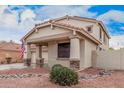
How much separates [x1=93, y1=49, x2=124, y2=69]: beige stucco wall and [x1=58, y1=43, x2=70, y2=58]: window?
6.05 ft

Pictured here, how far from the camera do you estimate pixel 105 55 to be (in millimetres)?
13102

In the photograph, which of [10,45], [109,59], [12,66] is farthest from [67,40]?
[12,66]

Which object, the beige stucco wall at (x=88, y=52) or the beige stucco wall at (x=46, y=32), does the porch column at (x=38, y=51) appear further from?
the beige stucco wall at (x=88, y=52)

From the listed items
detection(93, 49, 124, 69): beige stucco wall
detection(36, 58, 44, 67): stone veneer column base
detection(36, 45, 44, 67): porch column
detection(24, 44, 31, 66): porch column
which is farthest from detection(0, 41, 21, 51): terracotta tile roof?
detection(93, 49, 124, 69): beige stucco wall

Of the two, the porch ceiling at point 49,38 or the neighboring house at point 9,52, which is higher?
the porch ceiling at point 49,38

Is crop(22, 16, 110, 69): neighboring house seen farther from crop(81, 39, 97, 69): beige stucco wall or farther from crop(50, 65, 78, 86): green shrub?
crop(50, 65, 78, 86): green shrub

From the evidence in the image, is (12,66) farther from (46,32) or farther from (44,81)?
(44,81)

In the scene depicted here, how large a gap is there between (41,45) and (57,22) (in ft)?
9.41

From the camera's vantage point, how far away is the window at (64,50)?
40.6ft

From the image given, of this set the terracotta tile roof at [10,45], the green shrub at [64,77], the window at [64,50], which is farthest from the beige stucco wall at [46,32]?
the green shrub at [64,77]

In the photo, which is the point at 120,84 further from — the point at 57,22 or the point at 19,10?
the point at 19,10

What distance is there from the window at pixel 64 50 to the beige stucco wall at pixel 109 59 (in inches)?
72.5

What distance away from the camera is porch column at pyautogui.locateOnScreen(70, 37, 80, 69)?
448 inches

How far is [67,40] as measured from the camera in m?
12.2
